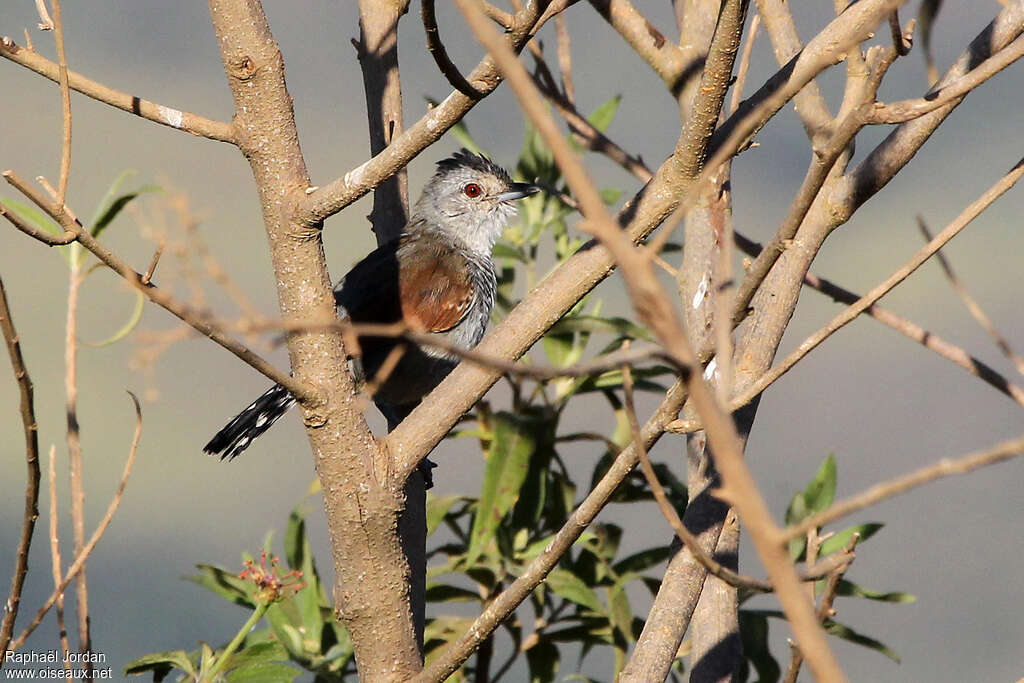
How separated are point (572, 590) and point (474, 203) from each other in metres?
2.74

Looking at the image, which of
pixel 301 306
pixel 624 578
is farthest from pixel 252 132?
pixel 624 578

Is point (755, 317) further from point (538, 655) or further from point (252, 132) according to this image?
point (538, 655)

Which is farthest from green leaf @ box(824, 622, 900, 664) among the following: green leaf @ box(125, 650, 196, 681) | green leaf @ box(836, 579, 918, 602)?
green leaf @ box(125, 650, 196, 681)

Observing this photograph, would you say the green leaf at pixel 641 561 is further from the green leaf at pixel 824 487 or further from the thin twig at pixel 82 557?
the thin twig at pixel 82 557

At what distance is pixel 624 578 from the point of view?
3604 mm

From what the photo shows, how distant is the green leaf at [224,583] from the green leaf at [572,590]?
105 centimetres

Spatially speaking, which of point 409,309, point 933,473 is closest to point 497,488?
point 409,309

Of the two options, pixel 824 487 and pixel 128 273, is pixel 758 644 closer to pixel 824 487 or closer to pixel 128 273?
pixel 824 487

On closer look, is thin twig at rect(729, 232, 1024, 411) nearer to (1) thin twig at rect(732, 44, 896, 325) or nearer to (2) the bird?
(1) thin twig at rect(732, 44, 896, 325)

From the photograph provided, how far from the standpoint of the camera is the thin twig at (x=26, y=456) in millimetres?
1754

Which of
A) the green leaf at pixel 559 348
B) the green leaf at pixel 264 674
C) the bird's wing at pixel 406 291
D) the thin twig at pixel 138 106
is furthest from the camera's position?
the bird's wing at pixel 406 291

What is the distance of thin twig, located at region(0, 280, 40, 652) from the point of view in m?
1.75

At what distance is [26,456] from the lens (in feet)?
6.06

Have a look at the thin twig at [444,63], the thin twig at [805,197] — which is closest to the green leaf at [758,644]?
the thin twig at [805,197]
